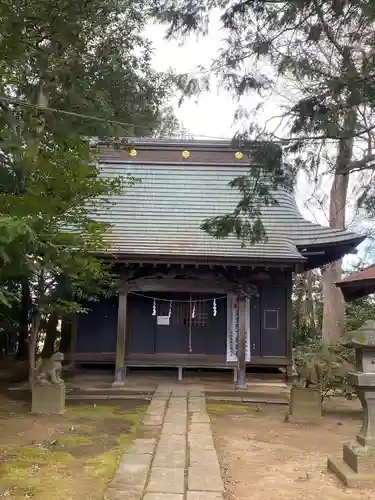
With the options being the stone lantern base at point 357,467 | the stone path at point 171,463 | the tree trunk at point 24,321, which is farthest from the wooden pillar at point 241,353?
the stone lantern base at point 357,467

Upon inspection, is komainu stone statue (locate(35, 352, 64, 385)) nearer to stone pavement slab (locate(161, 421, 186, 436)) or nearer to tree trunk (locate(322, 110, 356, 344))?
stone pavement slab (locate(161, 421, 186, 436))

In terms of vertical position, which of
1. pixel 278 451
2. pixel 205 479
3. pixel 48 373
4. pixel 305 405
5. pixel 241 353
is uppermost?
pixel 241 353

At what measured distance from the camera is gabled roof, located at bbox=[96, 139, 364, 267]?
10953mm

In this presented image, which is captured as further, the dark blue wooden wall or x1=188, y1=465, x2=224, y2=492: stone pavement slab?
the dark blue wooden wall

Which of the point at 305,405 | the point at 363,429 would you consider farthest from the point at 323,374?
the point at 363,429

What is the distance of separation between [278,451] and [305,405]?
1.99 metres

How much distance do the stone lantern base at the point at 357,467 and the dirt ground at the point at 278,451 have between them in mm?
79

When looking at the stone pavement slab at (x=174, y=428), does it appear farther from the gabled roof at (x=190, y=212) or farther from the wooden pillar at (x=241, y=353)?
the gabled roof at (x=190, y=212)

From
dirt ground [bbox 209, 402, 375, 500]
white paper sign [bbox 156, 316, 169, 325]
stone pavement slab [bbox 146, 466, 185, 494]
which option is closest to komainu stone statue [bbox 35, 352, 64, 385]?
dirt ground [bbox 209, 402, 375, 500]

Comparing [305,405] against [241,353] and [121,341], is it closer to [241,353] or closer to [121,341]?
[241,353]

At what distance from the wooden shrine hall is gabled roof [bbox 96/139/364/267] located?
1.1 inches

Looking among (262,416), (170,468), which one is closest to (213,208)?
(262,416)

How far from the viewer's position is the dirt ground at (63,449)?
4.42 m

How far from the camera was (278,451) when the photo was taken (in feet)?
19.6
